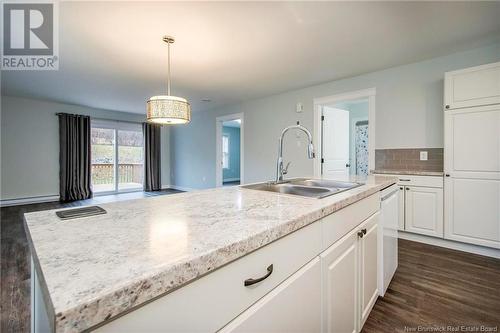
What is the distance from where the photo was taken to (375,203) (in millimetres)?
1567

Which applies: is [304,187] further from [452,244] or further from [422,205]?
[452,244]

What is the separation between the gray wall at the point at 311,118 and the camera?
9.86ft

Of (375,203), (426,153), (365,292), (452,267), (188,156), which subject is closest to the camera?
(365,292)

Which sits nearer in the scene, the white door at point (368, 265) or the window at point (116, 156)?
the white door at point (368, 265)

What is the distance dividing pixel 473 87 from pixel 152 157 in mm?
7050

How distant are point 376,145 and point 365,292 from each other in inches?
103

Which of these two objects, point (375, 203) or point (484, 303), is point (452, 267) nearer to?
point (484, 303)

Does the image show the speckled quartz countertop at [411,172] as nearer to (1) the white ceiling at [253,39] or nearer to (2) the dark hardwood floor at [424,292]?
(2) the dark hardwood floor at [424,292]

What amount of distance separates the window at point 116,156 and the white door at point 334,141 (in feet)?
17.6

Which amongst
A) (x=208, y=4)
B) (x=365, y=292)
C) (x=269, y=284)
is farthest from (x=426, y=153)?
(x=269, y=284)

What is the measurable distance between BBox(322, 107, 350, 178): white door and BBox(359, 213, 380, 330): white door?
258 centimetres

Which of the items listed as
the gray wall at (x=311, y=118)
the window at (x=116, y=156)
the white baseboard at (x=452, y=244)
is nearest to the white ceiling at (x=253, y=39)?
the gray wall at (x=311, y=118)

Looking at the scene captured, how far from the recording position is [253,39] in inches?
100

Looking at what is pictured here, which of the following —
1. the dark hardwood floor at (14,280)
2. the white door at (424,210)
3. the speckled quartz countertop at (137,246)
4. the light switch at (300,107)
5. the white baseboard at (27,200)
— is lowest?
the dark hardwood floor at (14,280)
